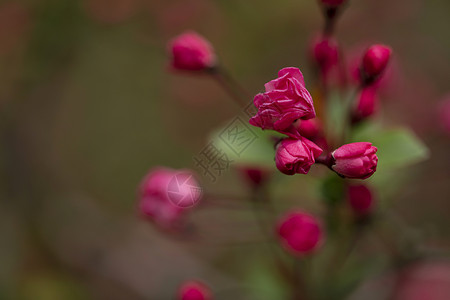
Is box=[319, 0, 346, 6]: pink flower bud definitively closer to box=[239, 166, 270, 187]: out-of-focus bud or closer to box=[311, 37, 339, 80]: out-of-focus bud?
box=[311, 37, 339, 80]: out-of-focus bud

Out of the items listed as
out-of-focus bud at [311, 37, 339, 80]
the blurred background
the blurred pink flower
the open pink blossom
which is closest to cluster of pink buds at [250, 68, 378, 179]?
the open pink blossom

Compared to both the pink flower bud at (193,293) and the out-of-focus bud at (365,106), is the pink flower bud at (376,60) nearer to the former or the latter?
the out-of-focus bud at (365,106)

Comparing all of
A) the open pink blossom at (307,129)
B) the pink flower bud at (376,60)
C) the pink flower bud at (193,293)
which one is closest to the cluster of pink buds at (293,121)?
the open pink blossom at (307,129)

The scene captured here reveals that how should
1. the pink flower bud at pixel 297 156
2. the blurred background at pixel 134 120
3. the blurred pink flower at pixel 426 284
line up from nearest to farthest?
the pink flower bud at pixel 297 156 → the blurred pink flower at pixel 426 284 → the blurred background at pixel 134 120

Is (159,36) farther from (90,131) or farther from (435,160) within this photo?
(435,160)

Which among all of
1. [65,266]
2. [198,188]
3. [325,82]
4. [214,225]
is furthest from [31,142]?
[325,82]
